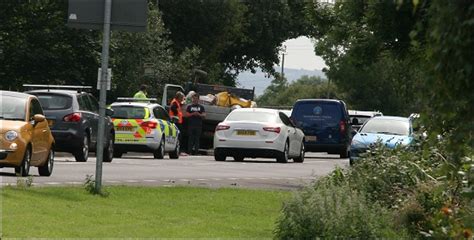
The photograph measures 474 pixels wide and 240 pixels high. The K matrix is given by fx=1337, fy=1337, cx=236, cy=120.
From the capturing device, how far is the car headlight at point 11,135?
1994 centimetres

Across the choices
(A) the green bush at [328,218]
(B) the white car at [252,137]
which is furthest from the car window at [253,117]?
(A) the green bush at [328,218]

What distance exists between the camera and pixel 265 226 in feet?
47.2

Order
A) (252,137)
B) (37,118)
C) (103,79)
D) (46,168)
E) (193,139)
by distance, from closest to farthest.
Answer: (103,79) → (37,118) → (46,168) → (252,137) → (193,139)

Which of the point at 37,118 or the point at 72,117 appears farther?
the point at 72,117

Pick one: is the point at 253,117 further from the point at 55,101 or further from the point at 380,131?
the point at 55,101

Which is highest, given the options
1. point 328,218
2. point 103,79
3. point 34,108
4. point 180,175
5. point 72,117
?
point 103,79

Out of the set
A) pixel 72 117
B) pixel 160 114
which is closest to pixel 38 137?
pixel 72 117

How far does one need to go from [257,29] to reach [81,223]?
63471mm

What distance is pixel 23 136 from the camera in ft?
66.4

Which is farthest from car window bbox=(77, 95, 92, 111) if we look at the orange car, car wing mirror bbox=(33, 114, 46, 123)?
car wing mirror bbox=(33, 114, 46, 123)

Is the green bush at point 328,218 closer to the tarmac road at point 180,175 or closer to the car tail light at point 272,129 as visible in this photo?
the tarmac road at point 180,175

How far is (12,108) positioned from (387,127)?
1297cm

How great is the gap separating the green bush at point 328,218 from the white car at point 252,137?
65.5 ft

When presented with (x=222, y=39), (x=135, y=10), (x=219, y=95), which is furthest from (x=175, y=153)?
(x=222, y=39)
